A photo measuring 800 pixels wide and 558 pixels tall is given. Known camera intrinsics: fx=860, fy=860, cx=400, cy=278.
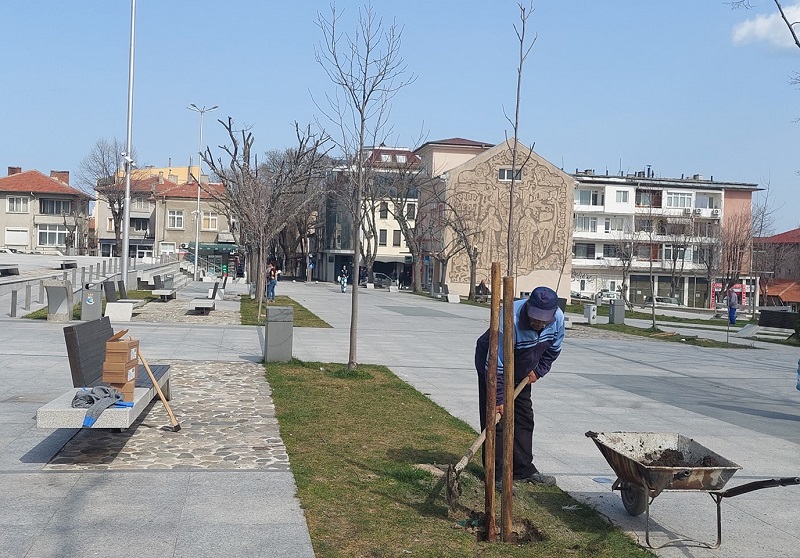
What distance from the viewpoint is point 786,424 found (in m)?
→ 11.1

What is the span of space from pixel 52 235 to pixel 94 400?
8071 cm

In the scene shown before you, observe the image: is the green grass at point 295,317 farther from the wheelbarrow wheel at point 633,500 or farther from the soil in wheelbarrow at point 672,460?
the soil in wheelbarrow at point 672,460

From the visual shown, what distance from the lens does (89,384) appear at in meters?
8.22

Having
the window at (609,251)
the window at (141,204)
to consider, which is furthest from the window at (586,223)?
→ the window at (141,204)

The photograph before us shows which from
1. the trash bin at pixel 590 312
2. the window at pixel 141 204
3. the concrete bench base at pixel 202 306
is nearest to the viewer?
the concrete bench base at pixel 202 306

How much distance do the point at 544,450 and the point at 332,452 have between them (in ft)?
7.14

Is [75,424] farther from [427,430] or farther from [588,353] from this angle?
[588,353]

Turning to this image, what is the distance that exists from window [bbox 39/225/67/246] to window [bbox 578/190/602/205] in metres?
48.1

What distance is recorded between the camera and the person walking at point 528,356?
6.18 meters

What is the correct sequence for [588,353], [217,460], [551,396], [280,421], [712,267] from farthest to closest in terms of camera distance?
[712,267] → [588,353] → [551,396] → [280,421] → [217,460]

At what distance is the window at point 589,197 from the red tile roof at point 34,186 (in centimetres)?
4631

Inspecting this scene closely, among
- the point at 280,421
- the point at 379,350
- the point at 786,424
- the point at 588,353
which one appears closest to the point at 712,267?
the point at 588,353

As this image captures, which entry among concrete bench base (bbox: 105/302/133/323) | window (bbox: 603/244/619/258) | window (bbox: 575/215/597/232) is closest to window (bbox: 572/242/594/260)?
window (bbox: 603/244/619/258)

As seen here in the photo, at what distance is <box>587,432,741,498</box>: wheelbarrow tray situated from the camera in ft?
17.5
